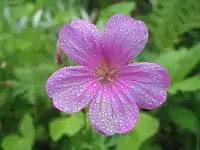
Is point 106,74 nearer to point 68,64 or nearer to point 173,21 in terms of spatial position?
point 68,64

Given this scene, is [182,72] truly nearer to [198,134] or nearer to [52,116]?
[198,134]

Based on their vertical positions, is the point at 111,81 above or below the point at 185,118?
above

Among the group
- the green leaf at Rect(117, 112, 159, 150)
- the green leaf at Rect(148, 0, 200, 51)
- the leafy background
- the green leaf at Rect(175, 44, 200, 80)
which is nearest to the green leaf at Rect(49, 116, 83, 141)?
the leafy background

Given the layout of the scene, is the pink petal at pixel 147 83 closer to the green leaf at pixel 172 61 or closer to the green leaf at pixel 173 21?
the green leaf at pixel 172 61

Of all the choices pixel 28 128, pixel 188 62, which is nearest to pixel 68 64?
pixel 28 128

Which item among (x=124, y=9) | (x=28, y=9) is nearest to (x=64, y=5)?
(x=28, y=9)

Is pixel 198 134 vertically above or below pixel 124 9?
below

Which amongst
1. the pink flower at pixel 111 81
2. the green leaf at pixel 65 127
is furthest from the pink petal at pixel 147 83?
the green leaf at pixel 65 127
